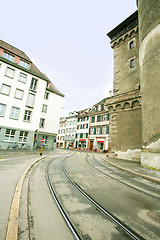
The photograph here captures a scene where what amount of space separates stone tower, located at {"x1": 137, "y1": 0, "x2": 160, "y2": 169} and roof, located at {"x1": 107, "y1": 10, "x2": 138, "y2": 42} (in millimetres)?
3932

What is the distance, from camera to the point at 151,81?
9.21 meters

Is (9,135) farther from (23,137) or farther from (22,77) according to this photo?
(22,77)

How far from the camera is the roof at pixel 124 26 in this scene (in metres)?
14.6

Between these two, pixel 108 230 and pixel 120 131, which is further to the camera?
pixel 120 131

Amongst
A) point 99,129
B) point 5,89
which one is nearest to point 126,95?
point 5,89

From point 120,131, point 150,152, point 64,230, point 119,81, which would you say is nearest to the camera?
point 64,230

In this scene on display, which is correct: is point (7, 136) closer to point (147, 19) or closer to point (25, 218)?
point (25, 218)

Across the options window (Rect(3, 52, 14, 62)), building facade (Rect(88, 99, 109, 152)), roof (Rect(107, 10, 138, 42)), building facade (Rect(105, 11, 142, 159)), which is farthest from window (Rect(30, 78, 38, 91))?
building facade (Rect(88, 99, 109, 152))

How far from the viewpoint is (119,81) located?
50.4 feet

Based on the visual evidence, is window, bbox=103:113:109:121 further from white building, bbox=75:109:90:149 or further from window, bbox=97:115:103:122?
white building, bbox=75:109:90:149

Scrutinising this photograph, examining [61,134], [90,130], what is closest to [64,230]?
[90,130]

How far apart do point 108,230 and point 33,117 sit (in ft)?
67.4

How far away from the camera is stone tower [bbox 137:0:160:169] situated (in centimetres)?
822

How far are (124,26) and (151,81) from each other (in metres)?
11.7
